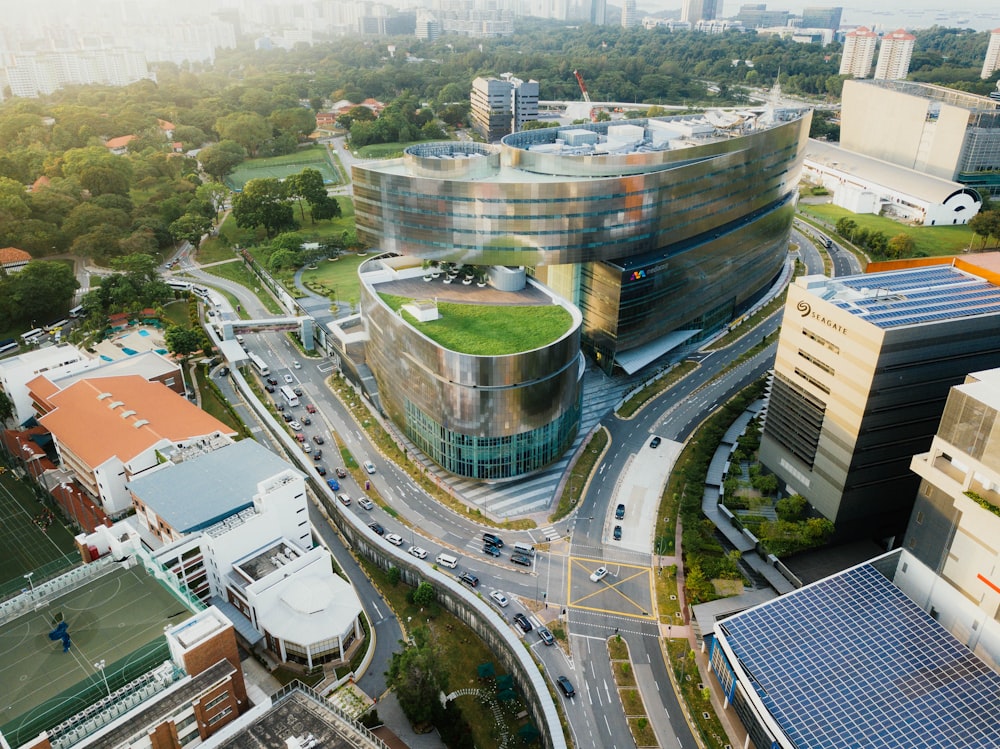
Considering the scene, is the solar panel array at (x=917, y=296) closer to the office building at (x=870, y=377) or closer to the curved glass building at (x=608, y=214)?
the office building at (x=870, y=377)

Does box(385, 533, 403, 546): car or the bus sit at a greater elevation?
the bus

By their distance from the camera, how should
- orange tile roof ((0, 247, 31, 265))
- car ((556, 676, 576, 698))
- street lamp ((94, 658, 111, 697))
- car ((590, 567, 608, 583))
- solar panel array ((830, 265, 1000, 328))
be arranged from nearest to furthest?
street lamp ((94, 658, 111, 697)), car ((556, 676, 576, 698)), solar panel array ((830, 265, 1000, 328)), car ((590, 567, 608, 583)), orange tile roof ((0, 247, 31, 265))

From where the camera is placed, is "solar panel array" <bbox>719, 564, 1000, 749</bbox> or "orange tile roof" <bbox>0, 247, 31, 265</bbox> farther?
"orange tile roof" <bbox>0, 247, 31, 265</bbox>

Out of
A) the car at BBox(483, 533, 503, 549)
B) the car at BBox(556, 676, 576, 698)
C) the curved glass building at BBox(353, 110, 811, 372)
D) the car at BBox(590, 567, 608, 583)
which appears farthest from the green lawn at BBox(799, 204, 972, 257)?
the car at BBox(556, 676, 576, 698)

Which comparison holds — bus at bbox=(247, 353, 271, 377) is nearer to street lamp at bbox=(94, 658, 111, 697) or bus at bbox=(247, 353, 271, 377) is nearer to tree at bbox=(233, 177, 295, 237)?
tree at bbox=(233, 177, 295, 237)

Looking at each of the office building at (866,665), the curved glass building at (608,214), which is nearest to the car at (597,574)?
the office building at (866,665)

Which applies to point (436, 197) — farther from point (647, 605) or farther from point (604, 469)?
point (647, 605)

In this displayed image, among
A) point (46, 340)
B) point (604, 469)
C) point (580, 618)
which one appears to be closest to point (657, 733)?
point (580, 618)
